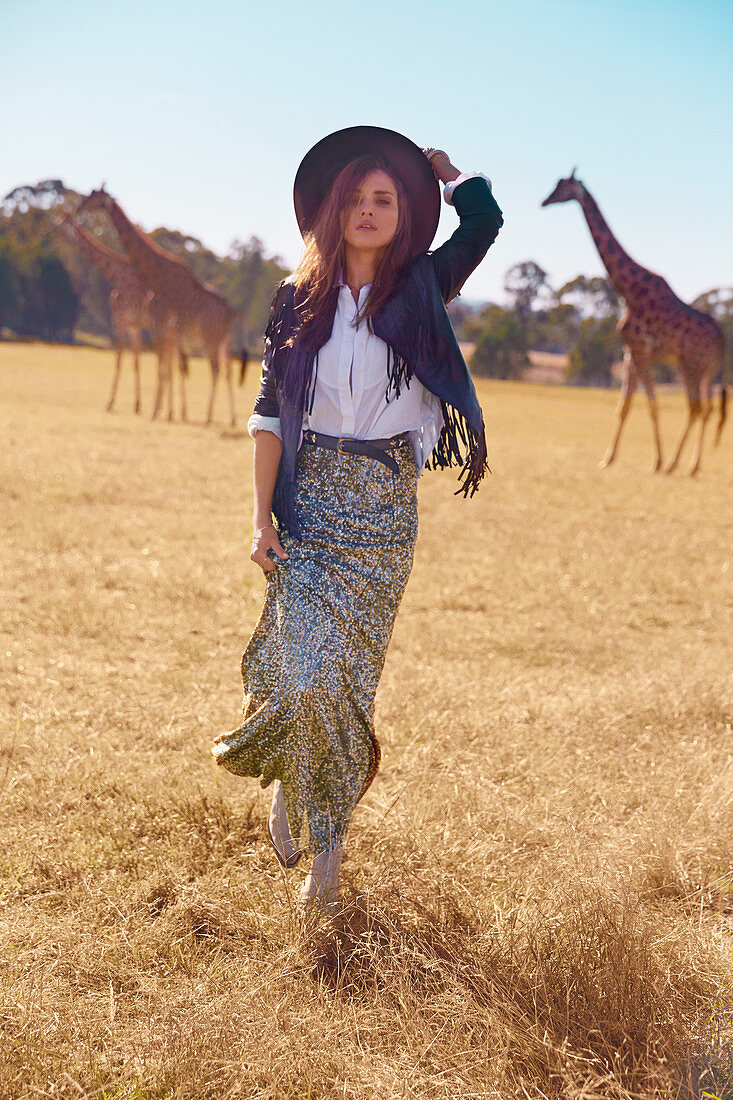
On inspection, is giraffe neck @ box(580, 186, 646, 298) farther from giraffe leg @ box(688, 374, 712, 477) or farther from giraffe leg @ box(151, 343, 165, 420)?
giraffe leg @ box(151, 343, 165, 420)

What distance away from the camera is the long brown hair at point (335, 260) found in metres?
2.13

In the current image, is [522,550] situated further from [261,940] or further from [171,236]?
[171,236]

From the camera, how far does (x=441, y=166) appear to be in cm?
237

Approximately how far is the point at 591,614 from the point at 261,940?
12.0ft

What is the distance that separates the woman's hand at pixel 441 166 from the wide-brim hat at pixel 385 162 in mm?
86

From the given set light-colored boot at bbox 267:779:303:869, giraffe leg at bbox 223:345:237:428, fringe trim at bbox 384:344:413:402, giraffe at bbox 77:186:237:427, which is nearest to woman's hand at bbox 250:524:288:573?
fringe trim at bbox 384:344:413:402

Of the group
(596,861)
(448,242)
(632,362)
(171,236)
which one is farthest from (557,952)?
(171,236)

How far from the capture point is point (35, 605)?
4633 mm

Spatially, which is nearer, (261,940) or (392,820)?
(261,940)

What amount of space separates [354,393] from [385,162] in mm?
597

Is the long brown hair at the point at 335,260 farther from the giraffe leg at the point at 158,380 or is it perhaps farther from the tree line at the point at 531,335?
the tree line at the point at 531,335

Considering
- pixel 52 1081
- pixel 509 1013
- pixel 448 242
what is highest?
pixel 448 242

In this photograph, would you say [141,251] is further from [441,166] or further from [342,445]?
[342,445]

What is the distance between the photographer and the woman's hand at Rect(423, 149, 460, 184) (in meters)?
2.34
